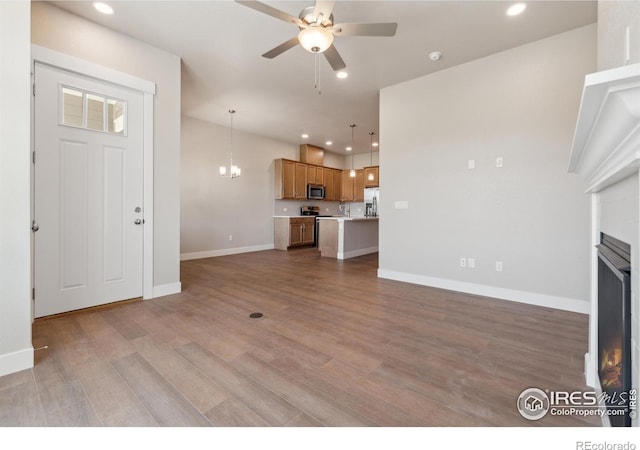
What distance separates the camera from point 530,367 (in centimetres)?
180

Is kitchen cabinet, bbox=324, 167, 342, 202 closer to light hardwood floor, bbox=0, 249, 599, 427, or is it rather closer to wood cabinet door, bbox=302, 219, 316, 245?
wood cabinet door, bbox=302, 219, 316, 245

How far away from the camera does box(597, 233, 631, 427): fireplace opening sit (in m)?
0.92

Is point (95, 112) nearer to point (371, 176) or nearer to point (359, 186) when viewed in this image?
point (371, 176)

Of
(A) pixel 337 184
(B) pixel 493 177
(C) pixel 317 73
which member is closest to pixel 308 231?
(A) pixel 337 184

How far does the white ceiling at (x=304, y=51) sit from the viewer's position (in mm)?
2543

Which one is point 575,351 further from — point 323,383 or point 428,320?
point 323,383

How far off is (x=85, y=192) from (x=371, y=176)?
6.63 metres

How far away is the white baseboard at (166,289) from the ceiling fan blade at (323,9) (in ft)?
10.6

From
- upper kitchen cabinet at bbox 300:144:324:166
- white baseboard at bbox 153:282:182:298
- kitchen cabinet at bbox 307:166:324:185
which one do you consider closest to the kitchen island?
kitchen cabinet at bbox 307:166:324:185

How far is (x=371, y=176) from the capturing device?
314 inches

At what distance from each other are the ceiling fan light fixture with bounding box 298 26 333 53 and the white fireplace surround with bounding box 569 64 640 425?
1872 millimetres

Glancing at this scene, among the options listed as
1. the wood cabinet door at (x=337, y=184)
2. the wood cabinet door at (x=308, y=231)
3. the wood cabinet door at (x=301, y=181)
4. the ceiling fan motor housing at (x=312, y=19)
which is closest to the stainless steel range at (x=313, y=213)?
the wood cabinet door at (x=308, y=231)
